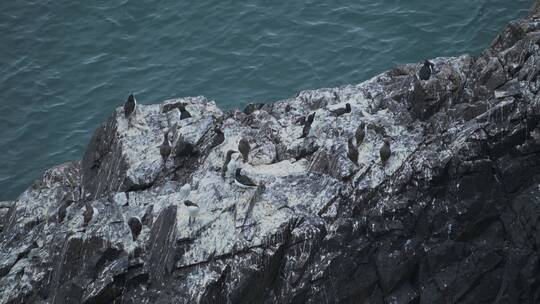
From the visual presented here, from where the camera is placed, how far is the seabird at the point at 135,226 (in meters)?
21.8

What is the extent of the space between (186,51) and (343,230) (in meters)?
Answer: 26.4

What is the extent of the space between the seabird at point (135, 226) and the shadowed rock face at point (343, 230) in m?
0.19

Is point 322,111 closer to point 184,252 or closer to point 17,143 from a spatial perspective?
point 184,252

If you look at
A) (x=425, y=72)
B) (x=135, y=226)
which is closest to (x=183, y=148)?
(x=135, y=226)

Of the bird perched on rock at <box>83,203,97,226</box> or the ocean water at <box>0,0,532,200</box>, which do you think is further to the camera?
the ocean water at <box>0,0,532,200</box>

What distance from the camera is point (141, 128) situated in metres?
26.8

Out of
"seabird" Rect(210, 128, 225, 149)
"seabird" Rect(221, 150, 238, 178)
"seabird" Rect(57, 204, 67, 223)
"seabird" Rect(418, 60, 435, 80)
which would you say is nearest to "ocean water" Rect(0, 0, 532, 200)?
"seabird" Rect(57, 204, 67, 223)

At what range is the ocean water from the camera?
3994 centimetres

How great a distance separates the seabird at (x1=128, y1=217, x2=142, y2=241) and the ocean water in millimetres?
16855

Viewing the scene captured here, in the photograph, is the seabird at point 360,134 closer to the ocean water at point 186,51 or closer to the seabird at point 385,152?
the seabird at point 385,152

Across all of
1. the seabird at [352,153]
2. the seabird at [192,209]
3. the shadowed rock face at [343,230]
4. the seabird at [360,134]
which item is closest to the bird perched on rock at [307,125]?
the shadowed rock face at [343,230]

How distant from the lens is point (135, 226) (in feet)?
71.5

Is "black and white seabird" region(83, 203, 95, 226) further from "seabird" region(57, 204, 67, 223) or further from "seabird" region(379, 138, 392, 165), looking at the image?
"seabird" region(379, 138, 392, 165)

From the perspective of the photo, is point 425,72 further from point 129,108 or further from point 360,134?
point 129,108
